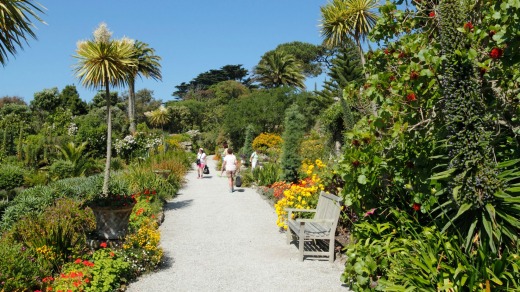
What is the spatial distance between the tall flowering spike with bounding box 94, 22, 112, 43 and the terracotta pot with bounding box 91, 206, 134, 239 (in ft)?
11.8

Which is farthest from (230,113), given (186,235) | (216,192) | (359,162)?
(359,162)

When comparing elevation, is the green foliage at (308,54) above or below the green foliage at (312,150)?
above

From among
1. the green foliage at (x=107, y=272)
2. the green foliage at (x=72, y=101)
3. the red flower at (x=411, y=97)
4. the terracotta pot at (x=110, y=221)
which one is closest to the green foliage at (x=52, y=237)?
the terracotta pot at (x=110, y=221)

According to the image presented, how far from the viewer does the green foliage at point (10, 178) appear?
434 inches

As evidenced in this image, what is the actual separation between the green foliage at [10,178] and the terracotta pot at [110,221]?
6708 mm

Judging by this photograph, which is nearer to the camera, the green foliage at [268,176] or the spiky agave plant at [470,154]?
the spiky agave plant at [470,154]

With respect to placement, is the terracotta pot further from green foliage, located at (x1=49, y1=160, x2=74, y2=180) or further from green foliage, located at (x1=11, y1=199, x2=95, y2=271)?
green foliage, located at (x1=49, y1=160, x2=74, y2=180)

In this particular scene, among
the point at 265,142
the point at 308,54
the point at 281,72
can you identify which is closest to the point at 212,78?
the point at 308,54

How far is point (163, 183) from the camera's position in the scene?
1155 cm

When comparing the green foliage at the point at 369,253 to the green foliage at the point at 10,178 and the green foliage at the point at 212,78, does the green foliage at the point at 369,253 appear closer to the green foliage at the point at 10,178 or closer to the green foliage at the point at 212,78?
the green foliage at the point at 10,178

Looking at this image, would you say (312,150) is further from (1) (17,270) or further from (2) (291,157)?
(1) (17,270)

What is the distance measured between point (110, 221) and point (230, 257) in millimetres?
1822

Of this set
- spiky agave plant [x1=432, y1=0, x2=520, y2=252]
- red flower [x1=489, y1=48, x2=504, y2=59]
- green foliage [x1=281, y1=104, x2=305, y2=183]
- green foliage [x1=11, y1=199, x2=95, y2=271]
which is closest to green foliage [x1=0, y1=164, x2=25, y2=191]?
green foliage [x1=11, y1=199, x2=95, y2=271]

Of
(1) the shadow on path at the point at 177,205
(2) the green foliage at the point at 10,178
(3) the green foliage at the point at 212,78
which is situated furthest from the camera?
(3) the green foliage at the point at 212,78
